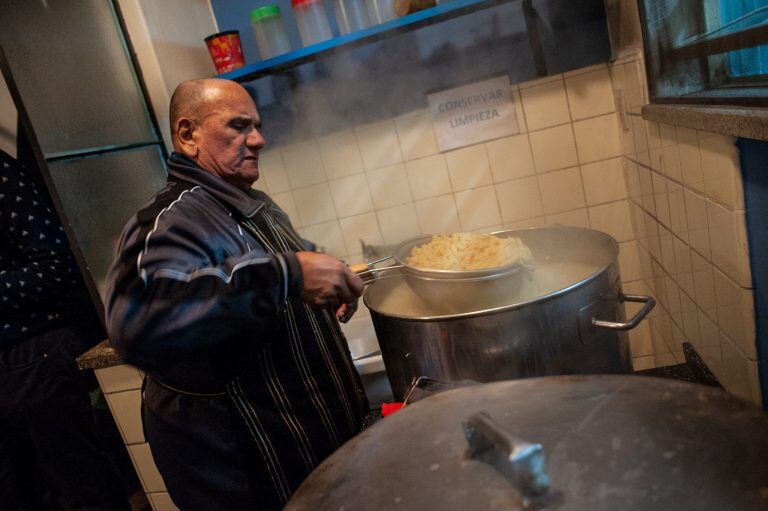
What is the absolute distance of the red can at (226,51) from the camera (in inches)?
80.4

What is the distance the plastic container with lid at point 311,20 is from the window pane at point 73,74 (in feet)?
2.65

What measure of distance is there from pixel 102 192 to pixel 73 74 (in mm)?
450

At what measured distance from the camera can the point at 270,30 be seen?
6.71ft

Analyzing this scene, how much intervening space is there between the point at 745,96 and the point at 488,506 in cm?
88

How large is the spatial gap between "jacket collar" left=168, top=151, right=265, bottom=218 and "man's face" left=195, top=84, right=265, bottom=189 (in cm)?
6

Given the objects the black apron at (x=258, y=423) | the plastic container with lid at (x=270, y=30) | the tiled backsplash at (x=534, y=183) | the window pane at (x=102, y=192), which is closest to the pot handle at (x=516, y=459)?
the black apron at (x=258, y=423)

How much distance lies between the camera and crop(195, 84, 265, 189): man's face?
1397mm

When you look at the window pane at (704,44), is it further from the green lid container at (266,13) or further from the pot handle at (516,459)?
the green lid container at (266,13)

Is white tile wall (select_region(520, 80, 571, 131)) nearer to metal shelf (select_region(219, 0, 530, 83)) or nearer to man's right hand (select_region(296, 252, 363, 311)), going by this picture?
metal shelf (select_region(219, 0, 530, 83))

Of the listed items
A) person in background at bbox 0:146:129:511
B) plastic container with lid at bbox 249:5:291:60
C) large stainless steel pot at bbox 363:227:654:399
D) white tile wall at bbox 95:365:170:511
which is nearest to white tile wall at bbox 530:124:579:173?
large stainless steel pot at bbox 363:227:654:399

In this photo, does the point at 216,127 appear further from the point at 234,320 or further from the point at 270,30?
the point at 270,30

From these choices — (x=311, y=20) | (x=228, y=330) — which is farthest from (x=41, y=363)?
(x=311, y=20)

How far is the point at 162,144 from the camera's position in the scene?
2.34 meters

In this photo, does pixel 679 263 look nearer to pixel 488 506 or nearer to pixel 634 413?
pixel 634 413
